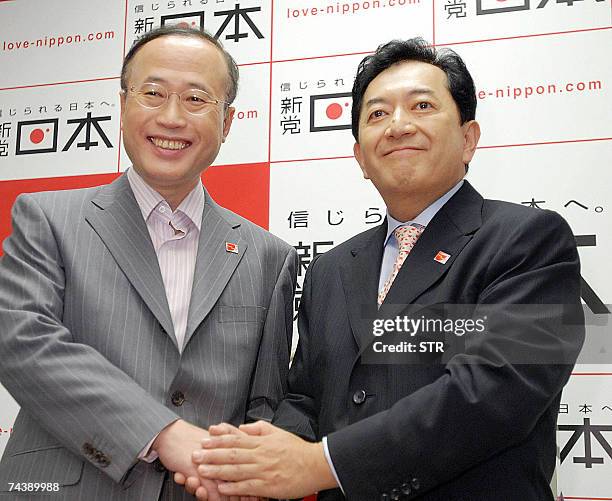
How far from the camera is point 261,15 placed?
2826 mm

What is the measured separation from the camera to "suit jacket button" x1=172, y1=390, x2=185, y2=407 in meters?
1.63

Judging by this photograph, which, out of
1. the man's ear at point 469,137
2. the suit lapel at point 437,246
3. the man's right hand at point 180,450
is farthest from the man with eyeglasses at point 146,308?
the man's ear at point 469,137

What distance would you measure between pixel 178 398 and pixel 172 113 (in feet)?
2.28

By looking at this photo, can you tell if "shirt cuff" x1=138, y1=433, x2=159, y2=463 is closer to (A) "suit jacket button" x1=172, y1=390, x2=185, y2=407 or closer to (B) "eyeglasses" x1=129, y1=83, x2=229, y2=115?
(A) "suit jacket button" x1=172, y1=390, x2=185, y2=407

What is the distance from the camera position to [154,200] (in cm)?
187

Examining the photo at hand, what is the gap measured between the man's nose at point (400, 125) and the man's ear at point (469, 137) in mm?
163

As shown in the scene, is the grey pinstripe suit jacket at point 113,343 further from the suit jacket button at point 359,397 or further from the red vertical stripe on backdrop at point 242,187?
the red vertical stripe on backdrop at point 242,187

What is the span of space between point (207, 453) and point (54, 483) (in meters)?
0.34

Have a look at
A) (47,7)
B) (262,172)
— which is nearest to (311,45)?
(262,172)

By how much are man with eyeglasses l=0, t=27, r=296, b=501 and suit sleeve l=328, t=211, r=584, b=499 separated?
1.20 feet

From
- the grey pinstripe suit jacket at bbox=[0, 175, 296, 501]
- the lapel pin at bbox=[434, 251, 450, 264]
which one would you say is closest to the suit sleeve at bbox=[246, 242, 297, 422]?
the grey pinstripe suit jacket at bbox=[0, 175, 296, 501]

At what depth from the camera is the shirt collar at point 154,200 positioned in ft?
6.11

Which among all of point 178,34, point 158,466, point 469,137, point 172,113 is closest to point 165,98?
point 172,113

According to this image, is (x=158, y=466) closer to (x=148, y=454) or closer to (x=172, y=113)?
(x=148, y=454)
